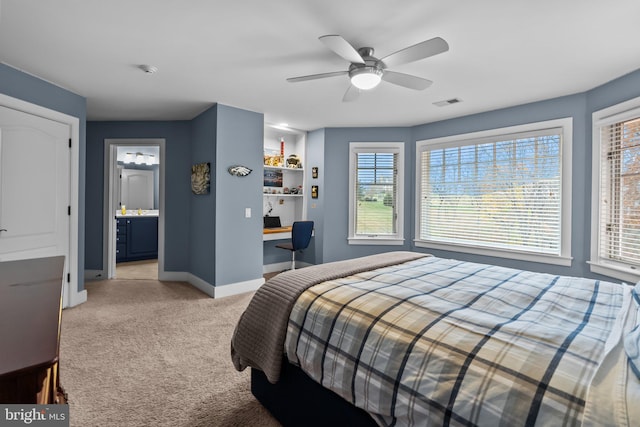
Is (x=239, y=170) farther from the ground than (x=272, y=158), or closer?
closer

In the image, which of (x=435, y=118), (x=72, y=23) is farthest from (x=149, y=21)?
(x=435, y=118)

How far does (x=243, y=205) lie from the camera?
4.22 metres

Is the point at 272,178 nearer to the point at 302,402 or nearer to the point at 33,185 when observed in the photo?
the point at 33,185

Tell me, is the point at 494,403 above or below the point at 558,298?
below

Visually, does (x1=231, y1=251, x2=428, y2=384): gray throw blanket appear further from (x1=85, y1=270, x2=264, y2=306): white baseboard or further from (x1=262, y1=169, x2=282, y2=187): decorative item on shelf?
(x1=262, y1=169, x2=282, y2=187): decorative item on shelf

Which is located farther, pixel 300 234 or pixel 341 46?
pixel 300 234

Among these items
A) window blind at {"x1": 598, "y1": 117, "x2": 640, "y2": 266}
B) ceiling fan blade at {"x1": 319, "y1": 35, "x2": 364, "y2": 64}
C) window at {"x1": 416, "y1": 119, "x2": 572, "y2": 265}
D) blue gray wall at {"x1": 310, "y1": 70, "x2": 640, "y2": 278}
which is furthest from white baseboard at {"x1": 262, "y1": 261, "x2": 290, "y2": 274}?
window blind at {"x1": 598, "y1": 117, "x2": 640, "y2": 266}

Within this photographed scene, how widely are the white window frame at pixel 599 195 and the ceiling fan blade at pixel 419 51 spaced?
2186 millimetres

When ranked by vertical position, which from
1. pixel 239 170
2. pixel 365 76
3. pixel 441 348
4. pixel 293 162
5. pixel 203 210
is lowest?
pixel 441 348

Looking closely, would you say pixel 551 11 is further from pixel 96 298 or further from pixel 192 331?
pixel 96 298

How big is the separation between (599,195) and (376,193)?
2.67 metres

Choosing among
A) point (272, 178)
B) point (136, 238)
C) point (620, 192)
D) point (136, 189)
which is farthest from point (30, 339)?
point (136, 189)

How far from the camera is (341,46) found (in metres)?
2.06

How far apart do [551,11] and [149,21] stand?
2581mm
